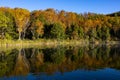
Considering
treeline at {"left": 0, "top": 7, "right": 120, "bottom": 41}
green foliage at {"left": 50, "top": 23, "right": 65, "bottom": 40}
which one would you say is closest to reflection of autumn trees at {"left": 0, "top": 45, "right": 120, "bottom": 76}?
treeline at {"left": 0, "top": 7, "right": 120, "bottom": 41}

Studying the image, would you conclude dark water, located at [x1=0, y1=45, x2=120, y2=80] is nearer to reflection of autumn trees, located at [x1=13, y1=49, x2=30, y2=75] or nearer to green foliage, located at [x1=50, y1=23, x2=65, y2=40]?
reflection of autumn trees, located at [x1=13, y1=49, x2=30, y2=75]

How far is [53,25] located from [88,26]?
1069 inches

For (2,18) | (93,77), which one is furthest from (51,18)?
(93,77)

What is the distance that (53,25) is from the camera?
10038 cm

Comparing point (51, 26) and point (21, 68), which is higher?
point (51, 26)

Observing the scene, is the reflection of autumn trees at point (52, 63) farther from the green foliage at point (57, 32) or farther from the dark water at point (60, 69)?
the green foliage at point (57, 32)

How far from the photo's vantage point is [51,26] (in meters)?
103

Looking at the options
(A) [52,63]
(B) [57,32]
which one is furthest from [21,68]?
(B) [57,32]

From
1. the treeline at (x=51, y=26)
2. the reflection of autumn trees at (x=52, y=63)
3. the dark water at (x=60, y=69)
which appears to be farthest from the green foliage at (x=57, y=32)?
the dark water at (x=60, y=69)

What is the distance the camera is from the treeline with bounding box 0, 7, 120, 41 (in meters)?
93.4

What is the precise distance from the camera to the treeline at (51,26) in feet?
306

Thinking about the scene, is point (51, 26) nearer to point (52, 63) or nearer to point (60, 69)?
point (52, 63)

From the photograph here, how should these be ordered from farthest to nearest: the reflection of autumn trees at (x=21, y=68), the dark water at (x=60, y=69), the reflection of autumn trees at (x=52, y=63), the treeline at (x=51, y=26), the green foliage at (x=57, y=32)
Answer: the green foliage at (x=57, y=32)
the treeline at (x=51, y=26)
the reflection of autumn trees at (x=52, y=63)
the reflection of autumn trees at (x=21, y=68)
the dark water at (x=60, y=69)

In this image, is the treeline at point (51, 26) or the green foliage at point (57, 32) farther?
the green foliage at point (57, 32)
